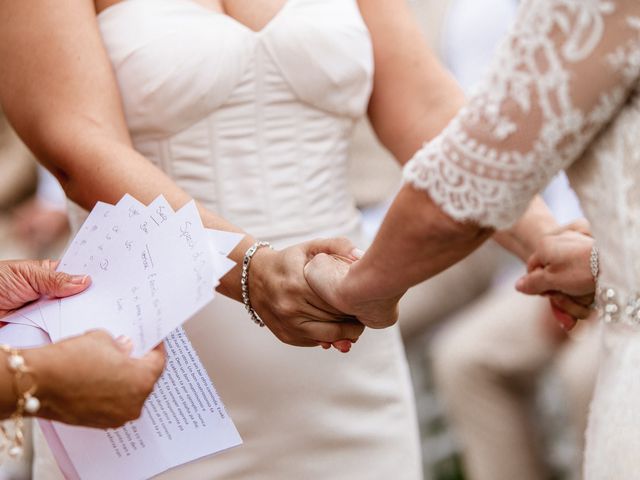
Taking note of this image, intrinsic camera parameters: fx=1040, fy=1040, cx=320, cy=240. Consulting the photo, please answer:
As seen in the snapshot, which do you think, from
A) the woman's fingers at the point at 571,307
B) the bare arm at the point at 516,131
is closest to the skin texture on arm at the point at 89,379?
the bare arm at the point at 516,131

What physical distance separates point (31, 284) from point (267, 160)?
0.61 m

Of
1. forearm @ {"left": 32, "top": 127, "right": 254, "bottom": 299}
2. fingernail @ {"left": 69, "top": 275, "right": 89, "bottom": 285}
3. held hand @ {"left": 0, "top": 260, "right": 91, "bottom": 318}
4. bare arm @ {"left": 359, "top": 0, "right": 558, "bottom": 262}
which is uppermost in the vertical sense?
bare arm @ {"left": 359, "top": 0, "right": 558, "bottom": 262}

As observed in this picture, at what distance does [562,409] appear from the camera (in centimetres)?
382

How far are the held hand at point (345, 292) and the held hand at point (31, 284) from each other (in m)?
0.37

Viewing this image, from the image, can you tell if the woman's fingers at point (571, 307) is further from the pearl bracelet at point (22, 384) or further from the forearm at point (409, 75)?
the pearl bracelet at point (22, 384)

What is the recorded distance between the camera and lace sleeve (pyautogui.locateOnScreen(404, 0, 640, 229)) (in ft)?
3.78

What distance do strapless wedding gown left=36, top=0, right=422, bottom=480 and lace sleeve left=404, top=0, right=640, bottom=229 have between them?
2.62 ft

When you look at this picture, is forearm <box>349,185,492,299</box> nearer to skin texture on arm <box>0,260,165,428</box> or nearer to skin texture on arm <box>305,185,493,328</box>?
skin texture on arm <box>305,185,493,328</box>

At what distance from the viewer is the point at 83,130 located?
1810 millimetres

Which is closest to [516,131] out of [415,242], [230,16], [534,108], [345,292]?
[534,108]

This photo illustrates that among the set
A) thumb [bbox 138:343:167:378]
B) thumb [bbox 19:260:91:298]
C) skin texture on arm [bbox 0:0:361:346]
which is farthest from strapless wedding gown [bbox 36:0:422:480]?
thumb [bbox 138:343:167:378]

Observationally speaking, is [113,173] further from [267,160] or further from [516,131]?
[516,131]

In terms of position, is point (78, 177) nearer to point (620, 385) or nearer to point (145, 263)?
point (145, 263)

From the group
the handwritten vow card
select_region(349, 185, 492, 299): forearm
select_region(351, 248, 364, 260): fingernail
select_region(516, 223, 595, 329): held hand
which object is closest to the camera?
select_region(349, 185, 492, 299): forearm
